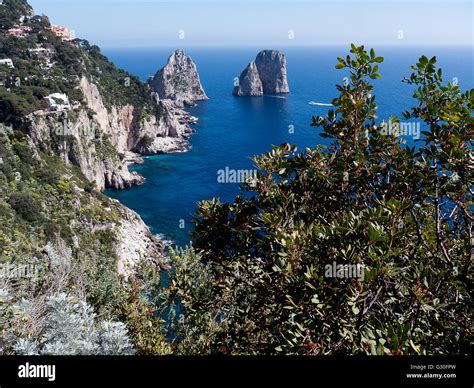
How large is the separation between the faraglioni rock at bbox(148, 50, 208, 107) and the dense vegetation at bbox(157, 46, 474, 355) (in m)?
110

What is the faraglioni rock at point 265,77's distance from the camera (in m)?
129

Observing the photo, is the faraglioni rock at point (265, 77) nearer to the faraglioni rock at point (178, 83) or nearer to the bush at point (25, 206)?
the faraglioni rock at point (178, 83)

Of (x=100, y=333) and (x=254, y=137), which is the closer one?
(x=100, y=333)

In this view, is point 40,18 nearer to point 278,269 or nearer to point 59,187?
point 59,187

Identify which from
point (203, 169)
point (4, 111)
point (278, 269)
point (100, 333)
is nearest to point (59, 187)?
point (4, 111)

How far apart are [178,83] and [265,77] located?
31.0m

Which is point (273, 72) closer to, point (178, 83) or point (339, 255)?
point (178, 83)

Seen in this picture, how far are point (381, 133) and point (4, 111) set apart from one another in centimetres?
4923

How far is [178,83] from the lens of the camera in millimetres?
118125

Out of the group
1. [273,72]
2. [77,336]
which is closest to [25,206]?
[77,336]

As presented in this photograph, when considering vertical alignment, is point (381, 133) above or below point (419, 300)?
above

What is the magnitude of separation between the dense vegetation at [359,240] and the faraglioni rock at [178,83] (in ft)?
361

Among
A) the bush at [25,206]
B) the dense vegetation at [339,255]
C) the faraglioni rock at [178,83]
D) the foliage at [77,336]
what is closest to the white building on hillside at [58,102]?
the bush at [25,206]

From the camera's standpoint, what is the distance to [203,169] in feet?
209
